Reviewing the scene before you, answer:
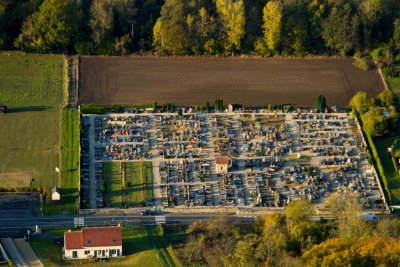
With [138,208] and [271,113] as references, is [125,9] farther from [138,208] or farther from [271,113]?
[138,208]

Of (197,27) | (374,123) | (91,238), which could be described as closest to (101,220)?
(91,238)

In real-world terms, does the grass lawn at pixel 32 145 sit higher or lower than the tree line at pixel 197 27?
lower

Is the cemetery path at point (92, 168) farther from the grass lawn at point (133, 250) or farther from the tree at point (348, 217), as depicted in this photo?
the tree at point (348, 217)

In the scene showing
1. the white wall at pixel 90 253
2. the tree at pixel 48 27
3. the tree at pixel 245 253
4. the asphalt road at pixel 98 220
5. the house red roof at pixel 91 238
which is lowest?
the tree at pixel 245 253

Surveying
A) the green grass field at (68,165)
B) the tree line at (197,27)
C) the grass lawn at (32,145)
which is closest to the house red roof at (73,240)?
the green grass field at (68,165)

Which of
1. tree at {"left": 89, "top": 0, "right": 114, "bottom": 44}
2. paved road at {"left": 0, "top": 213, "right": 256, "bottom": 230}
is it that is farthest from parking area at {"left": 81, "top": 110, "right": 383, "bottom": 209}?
tree at {"left": 89, "top": 0, "right": 114, "bottom": 44}

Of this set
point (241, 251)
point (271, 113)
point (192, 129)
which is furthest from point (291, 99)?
point (241, 251)

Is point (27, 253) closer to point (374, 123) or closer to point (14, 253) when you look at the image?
point (14, 253)
